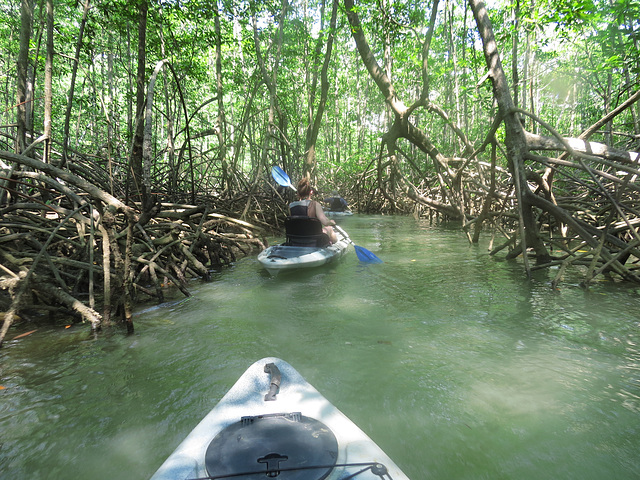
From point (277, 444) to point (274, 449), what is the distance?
0.03 metres

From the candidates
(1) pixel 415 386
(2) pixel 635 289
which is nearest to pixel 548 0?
(2) pixel 635 289

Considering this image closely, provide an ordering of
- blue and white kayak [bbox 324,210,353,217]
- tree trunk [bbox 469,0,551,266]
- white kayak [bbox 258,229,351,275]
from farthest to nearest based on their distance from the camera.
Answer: blue and white kayak [bbox 324,210,353,217] → white kayak [bbox 258,229,351,275] → tree trunk [bbox 469,0,551,266]

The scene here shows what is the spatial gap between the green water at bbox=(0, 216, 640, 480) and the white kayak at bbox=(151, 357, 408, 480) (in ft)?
2.18

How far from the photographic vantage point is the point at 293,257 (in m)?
4.90

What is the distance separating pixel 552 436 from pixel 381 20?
7.04 metres

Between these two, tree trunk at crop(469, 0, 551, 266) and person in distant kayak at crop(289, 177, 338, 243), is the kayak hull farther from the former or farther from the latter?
tree trunk at crop(469, 0, 551, 266)

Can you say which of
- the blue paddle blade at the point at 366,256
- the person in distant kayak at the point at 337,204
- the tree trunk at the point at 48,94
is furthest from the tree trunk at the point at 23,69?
the person in distant kayak at the point at 337,204

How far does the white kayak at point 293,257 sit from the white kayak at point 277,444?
3.24 meters

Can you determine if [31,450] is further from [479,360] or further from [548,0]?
[548,0]

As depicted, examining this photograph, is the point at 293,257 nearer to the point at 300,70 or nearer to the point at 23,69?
the point at 23,69

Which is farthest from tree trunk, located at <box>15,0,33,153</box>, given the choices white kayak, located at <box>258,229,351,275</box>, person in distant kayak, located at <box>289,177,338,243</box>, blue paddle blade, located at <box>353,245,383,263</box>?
blue paddle blade, located at <box>353,245,383,263</box>

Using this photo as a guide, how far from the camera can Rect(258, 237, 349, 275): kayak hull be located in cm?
471

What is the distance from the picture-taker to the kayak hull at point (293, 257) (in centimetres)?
471

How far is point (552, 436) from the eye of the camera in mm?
1808
